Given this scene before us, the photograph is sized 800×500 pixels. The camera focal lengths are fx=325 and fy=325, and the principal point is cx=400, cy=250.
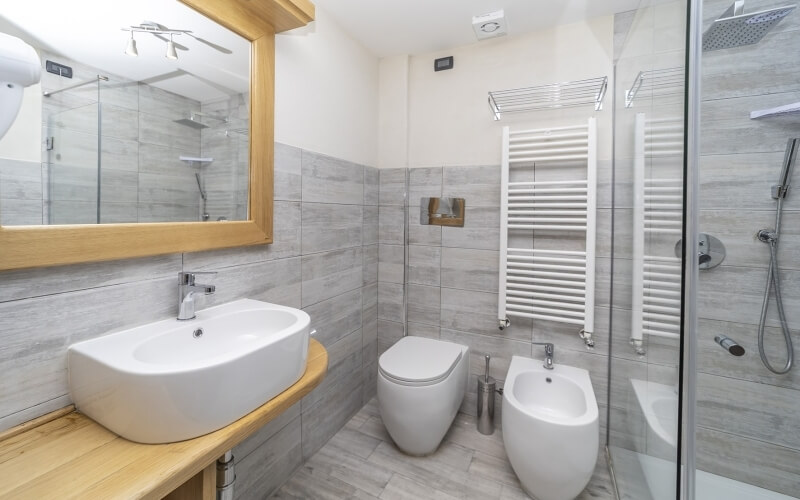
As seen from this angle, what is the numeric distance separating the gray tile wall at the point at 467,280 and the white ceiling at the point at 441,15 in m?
0.75

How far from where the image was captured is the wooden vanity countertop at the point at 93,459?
607mm

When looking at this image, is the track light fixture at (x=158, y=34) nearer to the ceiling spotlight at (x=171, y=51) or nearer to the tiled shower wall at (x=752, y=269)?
the ceiling spotlight at (x=171, y=51)

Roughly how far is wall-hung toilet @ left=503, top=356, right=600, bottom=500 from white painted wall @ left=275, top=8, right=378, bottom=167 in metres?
1.53

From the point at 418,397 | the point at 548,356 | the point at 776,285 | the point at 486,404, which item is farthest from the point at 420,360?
the point at 776,285

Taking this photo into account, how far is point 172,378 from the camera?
677mm

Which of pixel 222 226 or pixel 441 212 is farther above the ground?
pixel 441 212

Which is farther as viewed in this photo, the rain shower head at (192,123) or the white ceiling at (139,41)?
the rain shower head at (192,123)

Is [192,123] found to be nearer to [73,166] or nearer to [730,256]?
[73,166]

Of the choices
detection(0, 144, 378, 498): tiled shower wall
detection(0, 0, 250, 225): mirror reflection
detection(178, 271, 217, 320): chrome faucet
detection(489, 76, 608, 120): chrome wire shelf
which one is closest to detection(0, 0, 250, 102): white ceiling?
detection(0, 0, 250, 225): mirror reflection

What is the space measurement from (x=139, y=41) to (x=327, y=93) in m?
0.86

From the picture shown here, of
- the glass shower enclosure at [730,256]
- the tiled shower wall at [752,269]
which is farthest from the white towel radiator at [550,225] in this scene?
the tiled shower wall at [752,269]

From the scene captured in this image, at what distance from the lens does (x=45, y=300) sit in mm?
792

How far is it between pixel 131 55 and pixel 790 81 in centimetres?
229

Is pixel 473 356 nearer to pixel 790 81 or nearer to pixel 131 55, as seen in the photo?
pixel 790 81
